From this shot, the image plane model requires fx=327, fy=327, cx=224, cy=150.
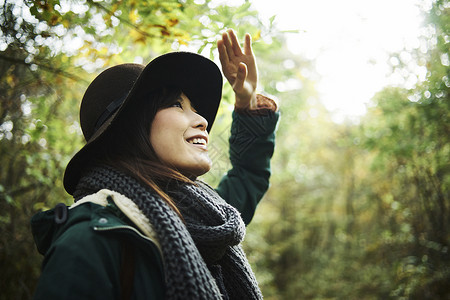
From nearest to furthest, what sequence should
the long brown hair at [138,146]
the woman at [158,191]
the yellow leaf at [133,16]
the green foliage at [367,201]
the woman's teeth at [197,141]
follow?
1. the woman at [158,191]
2. the long brown hair at [138,146]
3. the woman's teeth at [197,141]
4. the yellow leaf at [133,16]
5. the green foliage at [367,201]

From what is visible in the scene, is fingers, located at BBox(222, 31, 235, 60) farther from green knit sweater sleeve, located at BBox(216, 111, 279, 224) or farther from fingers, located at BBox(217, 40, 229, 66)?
green knit sweater sleeve, located at BBox(216, 111, 279, 224)

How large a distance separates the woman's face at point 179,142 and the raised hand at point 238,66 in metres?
0.39

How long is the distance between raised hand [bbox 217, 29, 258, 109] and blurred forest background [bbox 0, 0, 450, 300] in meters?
0.25

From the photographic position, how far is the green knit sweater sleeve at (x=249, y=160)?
202 centimetres

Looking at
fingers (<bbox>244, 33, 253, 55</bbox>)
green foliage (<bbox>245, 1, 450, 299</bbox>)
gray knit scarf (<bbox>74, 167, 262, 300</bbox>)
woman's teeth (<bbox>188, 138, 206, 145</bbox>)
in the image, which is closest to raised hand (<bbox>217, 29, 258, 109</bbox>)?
fingers (<bbox>244, 33, 253, 55</bbox>)

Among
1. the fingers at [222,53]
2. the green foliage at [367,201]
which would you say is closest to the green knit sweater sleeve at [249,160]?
the fingers at [222,53]

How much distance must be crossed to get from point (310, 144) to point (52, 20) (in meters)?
10.4

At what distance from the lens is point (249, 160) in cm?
206

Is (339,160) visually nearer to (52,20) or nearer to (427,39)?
(427,39)

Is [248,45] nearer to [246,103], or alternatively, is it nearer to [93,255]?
[246,103]

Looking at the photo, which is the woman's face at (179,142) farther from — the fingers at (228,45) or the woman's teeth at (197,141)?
the fingers at (228,45)

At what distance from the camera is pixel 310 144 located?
1154cm

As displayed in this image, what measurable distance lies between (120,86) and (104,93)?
8 centimetres

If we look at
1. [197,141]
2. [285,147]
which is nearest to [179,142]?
[197,141]
